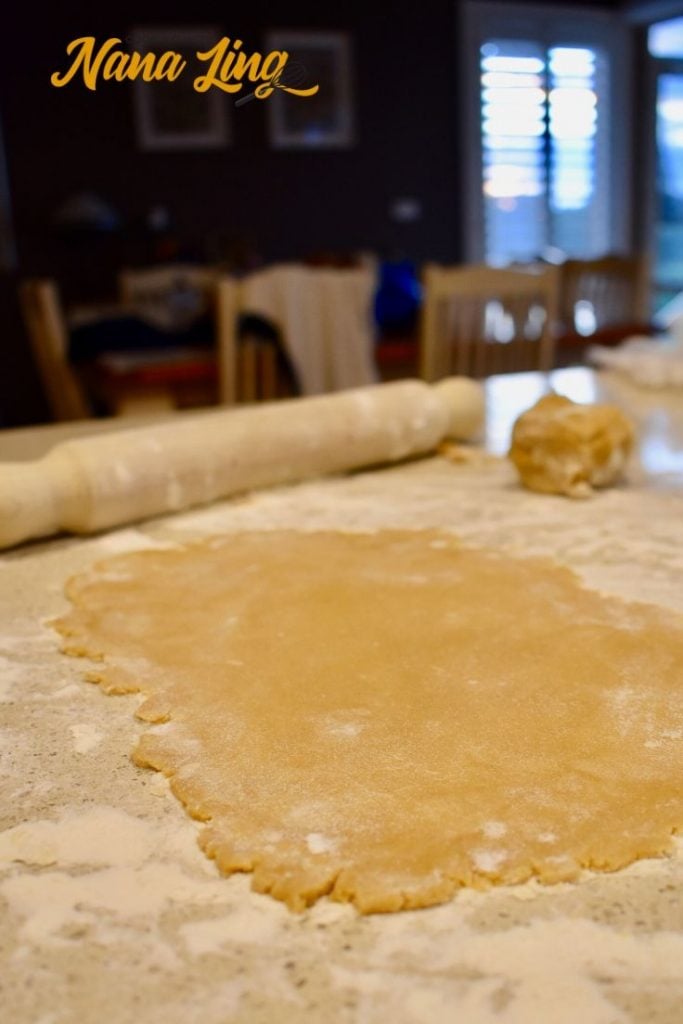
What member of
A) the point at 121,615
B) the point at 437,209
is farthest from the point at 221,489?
the point at 437,209

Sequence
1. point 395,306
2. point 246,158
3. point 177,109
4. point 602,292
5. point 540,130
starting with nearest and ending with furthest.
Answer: point 395,306 → point 602,292 → point 177,109 → point 246,158 → point 540,130

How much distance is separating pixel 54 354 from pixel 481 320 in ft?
4.30

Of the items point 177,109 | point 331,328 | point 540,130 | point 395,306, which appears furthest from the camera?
point 540,130

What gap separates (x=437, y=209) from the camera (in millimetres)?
5840

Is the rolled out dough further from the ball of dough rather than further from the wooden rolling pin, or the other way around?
the ball of dough

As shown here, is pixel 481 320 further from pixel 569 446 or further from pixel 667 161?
pixel 667 161

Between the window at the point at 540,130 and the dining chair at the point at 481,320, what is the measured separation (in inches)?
129

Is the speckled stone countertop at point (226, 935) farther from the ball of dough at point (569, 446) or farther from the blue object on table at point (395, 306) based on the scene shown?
the blue object on table at point (395, 306)

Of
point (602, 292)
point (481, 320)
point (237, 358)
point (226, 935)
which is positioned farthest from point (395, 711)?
point (602, 292)

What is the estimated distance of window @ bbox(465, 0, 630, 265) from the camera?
574cm

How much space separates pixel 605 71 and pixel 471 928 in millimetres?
6568

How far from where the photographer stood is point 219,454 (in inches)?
43.4

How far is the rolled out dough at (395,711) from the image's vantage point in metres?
0.47

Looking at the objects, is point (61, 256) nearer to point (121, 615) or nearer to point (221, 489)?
point (221, 489)
